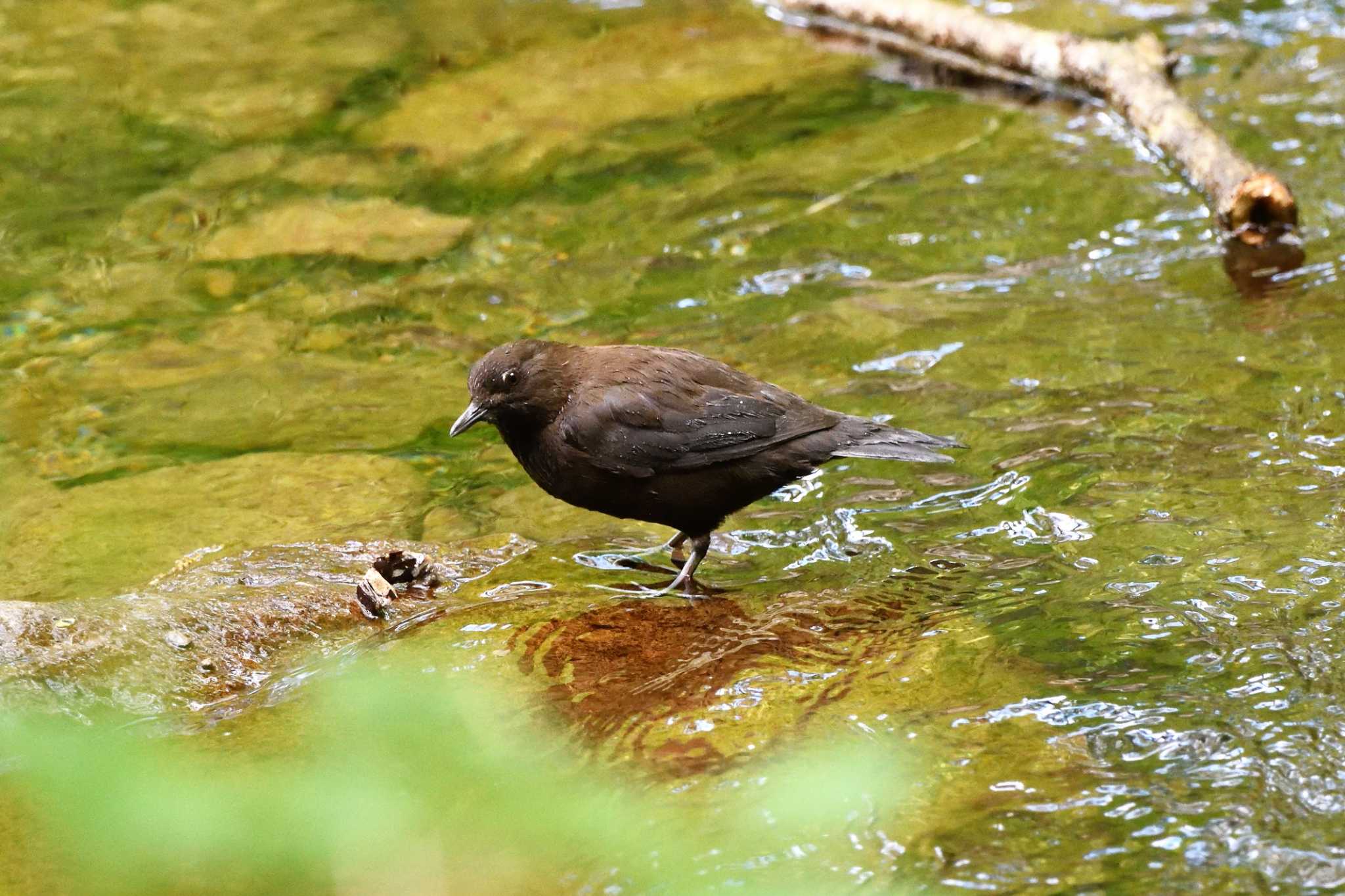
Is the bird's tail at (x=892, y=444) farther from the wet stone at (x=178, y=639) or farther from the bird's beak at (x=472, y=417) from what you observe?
the wet stone at (x=178, y=639)

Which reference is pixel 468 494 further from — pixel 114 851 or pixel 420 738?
pixel 114 851

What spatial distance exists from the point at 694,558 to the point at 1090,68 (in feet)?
18.5

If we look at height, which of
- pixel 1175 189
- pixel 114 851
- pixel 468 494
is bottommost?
pixel 468 494

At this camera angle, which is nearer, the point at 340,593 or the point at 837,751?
the point at 837,751

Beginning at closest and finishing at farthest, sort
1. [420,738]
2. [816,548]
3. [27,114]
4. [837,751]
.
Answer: [420,738], [837,751], [816,548], [27,114]

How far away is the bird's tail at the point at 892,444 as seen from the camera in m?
4.57

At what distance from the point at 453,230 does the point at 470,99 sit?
1950 millimetres

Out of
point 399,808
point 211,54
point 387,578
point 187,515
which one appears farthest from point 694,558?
point 211,54

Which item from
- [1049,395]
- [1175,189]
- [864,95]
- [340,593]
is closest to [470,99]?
[864,95]

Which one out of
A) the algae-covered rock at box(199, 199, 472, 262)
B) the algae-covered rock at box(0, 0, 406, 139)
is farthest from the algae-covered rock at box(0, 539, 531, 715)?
the algae-covered rock at box(0, 0, 406, 139)

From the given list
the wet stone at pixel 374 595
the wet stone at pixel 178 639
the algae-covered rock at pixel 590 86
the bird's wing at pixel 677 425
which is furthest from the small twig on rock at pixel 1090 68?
the wet stone at pixel 178 639

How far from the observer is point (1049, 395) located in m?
5.78

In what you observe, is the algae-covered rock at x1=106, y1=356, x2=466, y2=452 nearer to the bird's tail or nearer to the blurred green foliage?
the bird's tail

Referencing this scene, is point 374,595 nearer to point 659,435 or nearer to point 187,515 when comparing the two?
point 659,435
